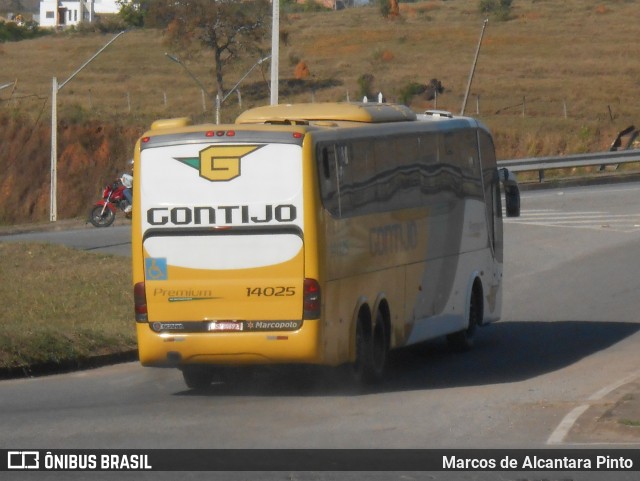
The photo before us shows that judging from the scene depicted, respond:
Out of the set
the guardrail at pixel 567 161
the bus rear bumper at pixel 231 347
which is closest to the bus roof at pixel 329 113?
the bus rear bumper at pixel 231 347

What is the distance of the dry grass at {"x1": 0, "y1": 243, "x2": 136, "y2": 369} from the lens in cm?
1633

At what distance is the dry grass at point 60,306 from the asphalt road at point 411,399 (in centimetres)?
45

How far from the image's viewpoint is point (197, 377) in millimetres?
14953

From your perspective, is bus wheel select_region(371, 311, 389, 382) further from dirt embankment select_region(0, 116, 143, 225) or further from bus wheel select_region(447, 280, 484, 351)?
dirt embankment select_region(0, 116, 143, 225)

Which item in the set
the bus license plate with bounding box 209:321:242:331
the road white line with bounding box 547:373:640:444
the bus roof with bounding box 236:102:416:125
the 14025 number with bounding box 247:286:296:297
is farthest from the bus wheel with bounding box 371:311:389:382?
the road white line with bounding box 547:373:640:444

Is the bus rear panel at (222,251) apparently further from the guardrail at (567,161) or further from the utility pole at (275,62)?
the guardrail at (567,161)

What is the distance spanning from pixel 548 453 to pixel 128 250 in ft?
67.2

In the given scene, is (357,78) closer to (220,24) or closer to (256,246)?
(220,24)

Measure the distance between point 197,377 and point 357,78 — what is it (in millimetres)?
63728

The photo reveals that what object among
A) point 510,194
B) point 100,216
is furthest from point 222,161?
point 100,216

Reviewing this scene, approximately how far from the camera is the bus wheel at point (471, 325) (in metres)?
18.5

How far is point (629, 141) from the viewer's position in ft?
174

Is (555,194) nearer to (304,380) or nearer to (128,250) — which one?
(128,250)

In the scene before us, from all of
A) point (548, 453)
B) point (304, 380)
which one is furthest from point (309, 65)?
point (548, 453)
